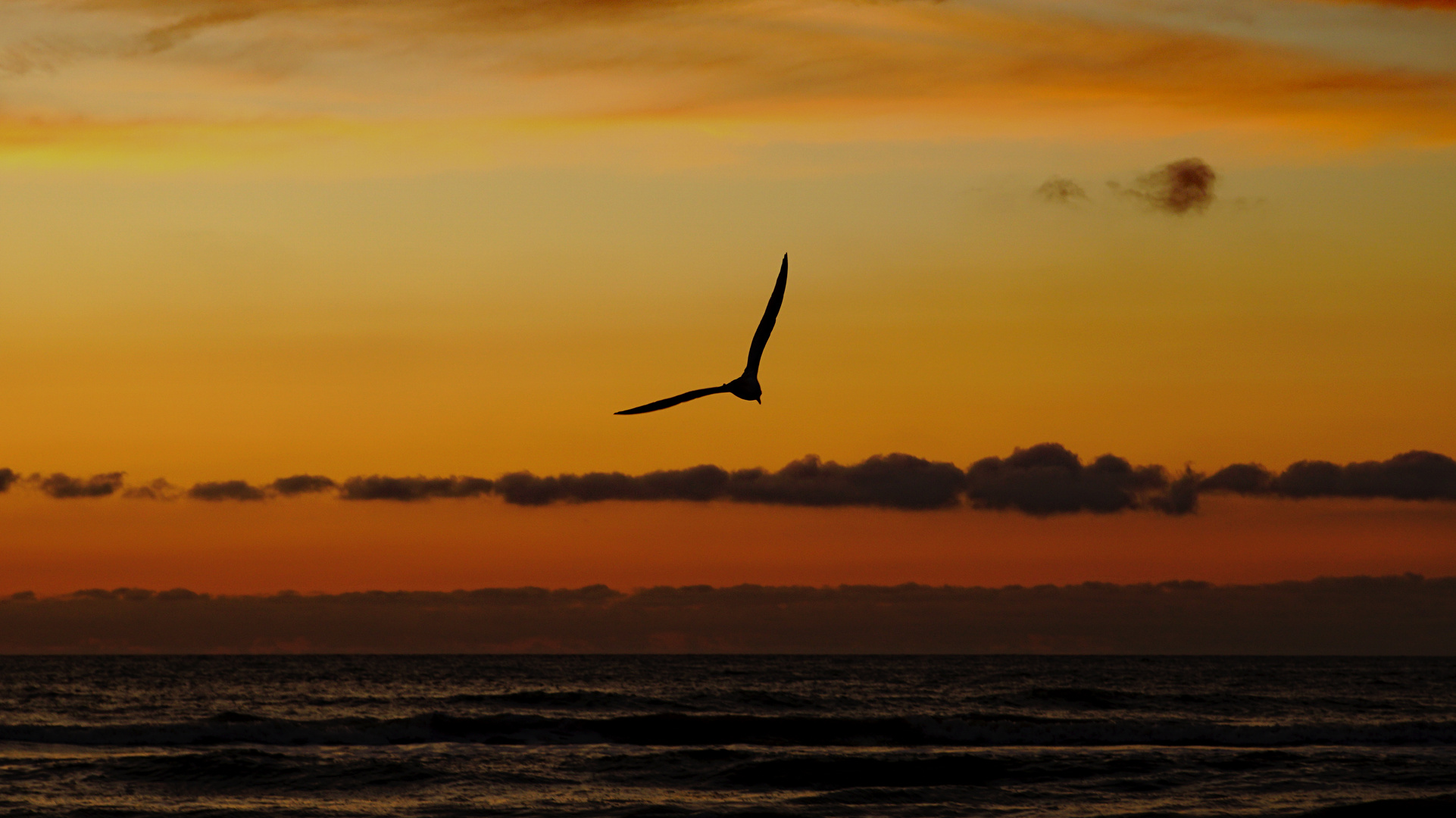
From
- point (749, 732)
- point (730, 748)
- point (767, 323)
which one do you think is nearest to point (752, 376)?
point (767, 323)

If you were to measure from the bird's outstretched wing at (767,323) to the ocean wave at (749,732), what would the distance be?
111ft

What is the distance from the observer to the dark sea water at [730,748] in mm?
29078

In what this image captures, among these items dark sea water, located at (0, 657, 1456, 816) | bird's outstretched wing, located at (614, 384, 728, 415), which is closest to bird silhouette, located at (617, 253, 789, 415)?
bird's outstretched wing, located at (614, 384, 728, 415)

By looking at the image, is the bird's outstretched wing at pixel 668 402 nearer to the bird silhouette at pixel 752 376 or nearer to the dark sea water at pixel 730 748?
the bird silhouette at pixel 752 376

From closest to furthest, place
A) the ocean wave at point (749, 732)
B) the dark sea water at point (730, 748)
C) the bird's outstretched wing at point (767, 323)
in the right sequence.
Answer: the bird's outstretched wing at point (767, 323) < the dark sea water at point (730, 748) < the ocean wave at point (749, 732)

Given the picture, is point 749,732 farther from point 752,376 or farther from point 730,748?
point 752,376

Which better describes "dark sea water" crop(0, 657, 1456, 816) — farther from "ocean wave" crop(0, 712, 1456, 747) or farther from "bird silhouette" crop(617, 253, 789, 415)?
"bird silhouette" crop(617, 253, 789, 415)

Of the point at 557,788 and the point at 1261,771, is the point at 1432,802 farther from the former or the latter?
the point at 557,788

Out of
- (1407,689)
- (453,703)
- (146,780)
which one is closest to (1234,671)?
(1407,689)

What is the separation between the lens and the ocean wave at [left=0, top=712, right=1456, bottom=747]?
42.2 m

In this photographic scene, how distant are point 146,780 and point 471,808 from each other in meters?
9.50

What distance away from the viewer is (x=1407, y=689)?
63875 millimetres

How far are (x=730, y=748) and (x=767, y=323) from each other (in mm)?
32076

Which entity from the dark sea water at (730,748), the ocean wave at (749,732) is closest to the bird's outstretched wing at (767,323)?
the dark sea water at (730,748)
